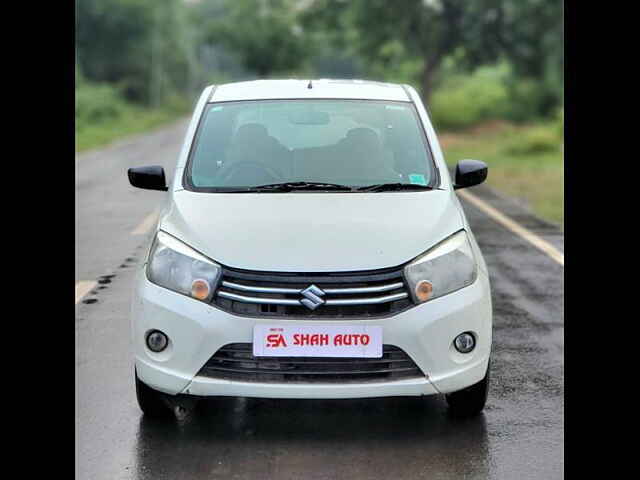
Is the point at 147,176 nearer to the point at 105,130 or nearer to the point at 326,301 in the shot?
the point at 326,301

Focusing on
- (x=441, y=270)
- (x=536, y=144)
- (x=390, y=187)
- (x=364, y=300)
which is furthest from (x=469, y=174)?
(x=536, y=144)

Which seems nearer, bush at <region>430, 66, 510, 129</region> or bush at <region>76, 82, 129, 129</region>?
bush at <region>430, 66, 510, 129</region>

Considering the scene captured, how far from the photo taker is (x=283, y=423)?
15.6ft

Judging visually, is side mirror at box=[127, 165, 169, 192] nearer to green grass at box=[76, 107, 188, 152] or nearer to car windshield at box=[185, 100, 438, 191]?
car windshield at box=[185, 100, 438, 191]

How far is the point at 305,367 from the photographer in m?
4.38

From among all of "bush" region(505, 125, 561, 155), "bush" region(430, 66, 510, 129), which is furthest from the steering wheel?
"bush" region(430, 66, 510, 129)

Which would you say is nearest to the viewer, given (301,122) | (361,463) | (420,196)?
(361,463)

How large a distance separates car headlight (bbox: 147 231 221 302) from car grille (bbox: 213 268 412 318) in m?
0.06

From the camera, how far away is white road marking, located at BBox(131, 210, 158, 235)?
1112cm

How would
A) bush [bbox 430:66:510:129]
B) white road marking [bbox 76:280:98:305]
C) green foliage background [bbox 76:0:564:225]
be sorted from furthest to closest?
bush [bbox 430:66:510:129] < green foliage background [bbox 76:0:564:225] < white road marking [bbox 76:280:98:305]

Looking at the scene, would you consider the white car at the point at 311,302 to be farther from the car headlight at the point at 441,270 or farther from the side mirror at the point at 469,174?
the side mirror at the point at 469,174
